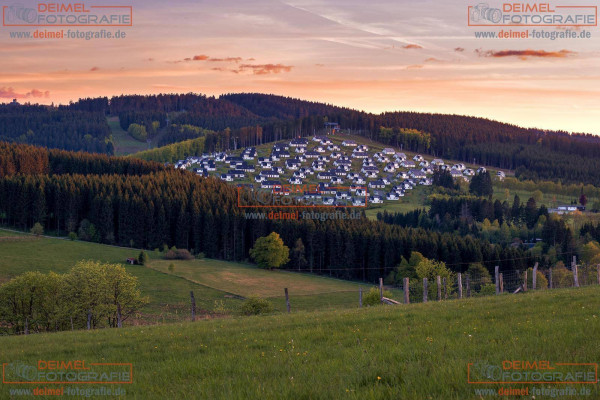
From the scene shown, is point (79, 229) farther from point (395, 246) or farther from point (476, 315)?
point (476, 315)

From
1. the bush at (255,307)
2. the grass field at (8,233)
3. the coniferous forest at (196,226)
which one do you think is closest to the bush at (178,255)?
the coniferous forest at (196,226)

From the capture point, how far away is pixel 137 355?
43.5 feet

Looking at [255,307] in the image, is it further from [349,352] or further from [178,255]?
[178,255]

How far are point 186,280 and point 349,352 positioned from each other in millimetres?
75912

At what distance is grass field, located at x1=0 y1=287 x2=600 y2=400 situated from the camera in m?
8.59

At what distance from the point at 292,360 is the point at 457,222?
148 meters

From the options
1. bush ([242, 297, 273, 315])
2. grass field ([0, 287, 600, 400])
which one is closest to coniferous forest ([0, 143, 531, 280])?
bush ([242, 297, 273, 315])

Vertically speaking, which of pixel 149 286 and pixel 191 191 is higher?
pixel 191 191

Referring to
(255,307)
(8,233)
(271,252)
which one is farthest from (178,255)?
(255,307)

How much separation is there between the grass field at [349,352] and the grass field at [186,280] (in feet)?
139

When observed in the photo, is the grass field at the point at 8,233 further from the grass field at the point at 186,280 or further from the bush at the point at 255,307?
the bush at the point at 255,307

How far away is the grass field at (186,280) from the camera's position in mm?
68875

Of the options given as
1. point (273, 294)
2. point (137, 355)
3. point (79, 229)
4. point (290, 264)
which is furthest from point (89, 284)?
point (79, 229)

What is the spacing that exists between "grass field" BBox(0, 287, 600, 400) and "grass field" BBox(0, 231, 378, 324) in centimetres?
4231
